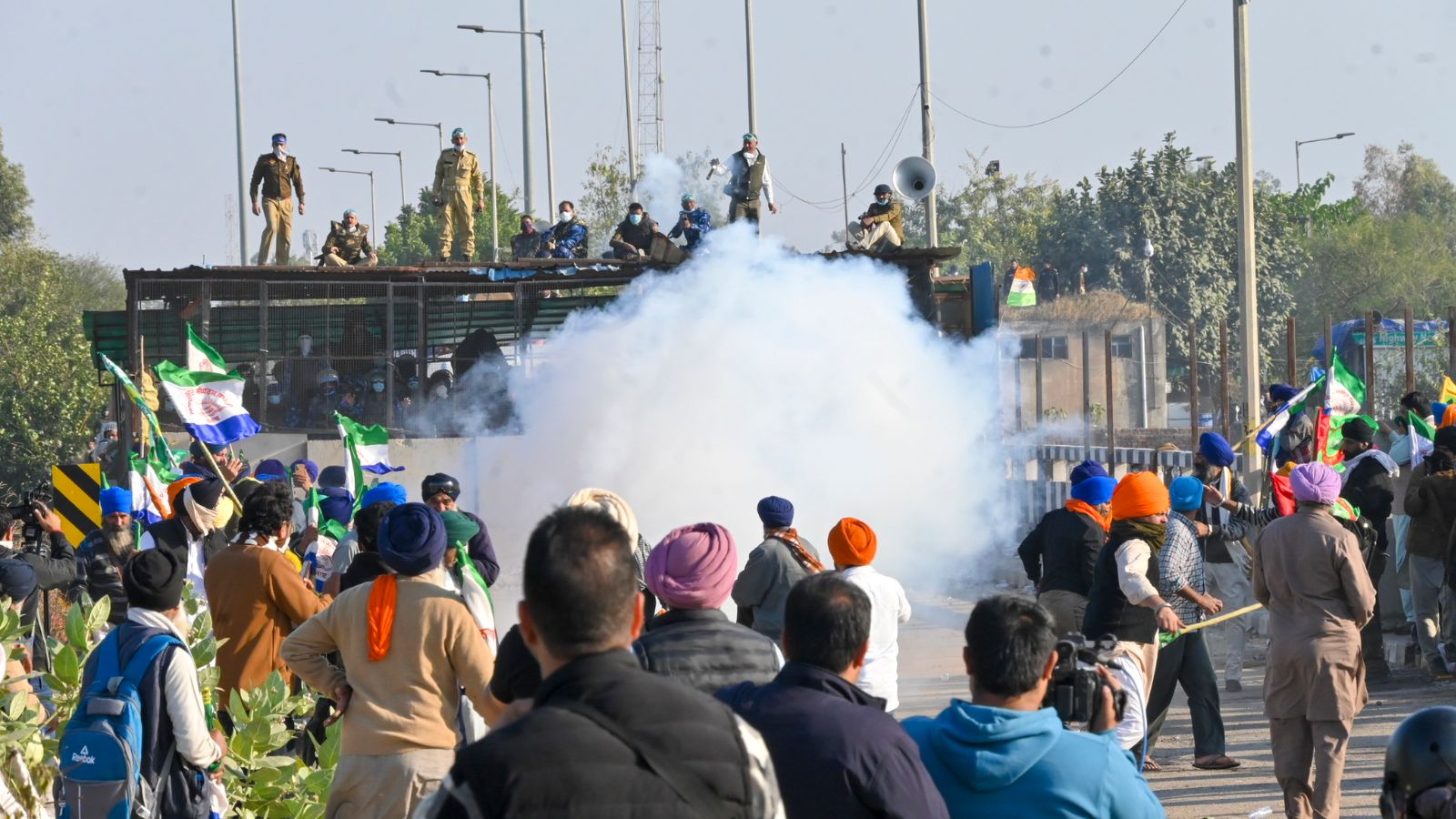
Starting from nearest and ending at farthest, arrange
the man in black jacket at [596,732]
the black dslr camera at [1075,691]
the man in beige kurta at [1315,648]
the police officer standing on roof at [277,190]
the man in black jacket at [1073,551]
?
1. the man in black jacket at [596,732]
2. the black dslr camera at [1075,691]
3. the man in beige kurta at [1315,648]
4. the man in black jacket at [1073,551]
5. the police officer standing on roof at [277,190]


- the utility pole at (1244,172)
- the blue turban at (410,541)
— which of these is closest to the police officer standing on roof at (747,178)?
the utility pole at (1244,172)

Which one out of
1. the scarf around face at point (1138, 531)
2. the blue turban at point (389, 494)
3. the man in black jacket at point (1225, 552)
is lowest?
the man in black jacket at point (1225, 552)

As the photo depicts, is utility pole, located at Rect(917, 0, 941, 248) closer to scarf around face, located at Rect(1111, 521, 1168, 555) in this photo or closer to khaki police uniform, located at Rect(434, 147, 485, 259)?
khaki police uniform, located at Rect(434, 147, 485, 259)

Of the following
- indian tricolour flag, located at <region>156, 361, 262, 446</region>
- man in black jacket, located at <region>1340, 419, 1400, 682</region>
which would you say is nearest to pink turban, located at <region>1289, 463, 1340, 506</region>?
man in black jacket, located at <region>1340, 419, 1400, 682</region>

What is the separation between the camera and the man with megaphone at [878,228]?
18.9 meters

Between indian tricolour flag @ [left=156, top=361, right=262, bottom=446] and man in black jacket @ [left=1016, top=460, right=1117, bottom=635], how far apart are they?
6.67 m

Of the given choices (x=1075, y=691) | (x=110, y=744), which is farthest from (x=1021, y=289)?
(x=1075, y=691)

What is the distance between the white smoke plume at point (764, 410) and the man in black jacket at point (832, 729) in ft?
46.2

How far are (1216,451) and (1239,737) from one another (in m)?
1.91

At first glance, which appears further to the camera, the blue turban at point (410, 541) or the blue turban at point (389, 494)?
the blue turban at point (389, 494)

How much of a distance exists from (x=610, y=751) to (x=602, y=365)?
1645 cm

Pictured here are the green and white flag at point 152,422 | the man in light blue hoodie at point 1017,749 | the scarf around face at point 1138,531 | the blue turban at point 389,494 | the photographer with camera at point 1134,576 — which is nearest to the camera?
the man in light blue hoodie at point 1017,749

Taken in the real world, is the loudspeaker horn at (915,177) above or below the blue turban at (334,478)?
above

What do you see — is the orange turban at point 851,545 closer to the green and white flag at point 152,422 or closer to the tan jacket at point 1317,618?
the tan jacket at point 1317,618
